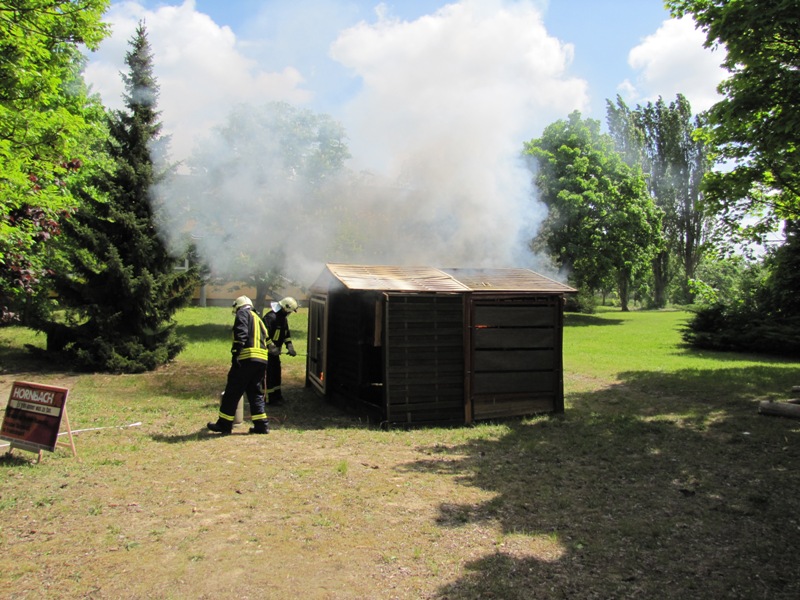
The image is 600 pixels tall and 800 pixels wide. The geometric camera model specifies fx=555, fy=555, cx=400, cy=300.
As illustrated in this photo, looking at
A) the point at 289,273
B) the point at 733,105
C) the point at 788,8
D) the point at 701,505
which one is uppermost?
the point at 788,8

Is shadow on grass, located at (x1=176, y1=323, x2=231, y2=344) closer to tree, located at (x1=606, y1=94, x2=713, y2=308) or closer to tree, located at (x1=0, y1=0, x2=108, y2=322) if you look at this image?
tree, located at (x1=0, y1=0, x2=108, y2=322)

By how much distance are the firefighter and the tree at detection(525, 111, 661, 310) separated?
74.1 feet

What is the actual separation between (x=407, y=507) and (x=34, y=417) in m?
4.23

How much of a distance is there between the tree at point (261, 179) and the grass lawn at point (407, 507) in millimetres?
6190

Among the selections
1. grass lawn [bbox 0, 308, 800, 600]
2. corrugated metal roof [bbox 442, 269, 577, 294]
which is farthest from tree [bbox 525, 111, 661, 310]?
grass lawn [bbox 0, 308, 800, 600]

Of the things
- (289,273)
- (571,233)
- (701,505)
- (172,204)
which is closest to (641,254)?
(571,233)

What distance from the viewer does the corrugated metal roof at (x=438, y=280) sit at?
812cm

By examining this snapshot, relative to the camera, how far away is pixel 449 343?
8.23 metres

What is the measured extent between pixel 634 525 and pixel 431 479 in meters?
2.00

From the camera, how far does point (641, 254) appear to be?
1162 inches

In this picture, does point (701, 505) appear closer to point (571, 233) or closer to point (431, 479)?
point (431, 479)

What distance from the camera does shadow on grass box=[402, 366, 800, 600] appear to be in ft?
12.2

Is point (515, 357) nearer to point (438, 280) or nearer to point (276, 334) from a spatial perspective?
point (438, 280)

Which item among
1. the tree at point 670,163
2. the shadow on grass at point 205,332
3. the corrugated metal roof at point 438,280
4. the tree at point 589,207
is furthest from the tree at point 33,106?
the tree at point 670,163
